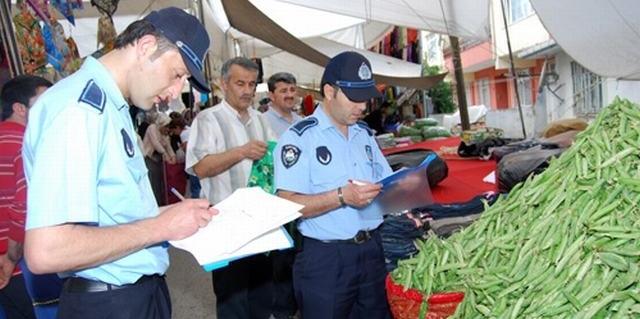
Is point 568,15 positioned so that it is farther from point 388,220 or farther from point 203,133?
point 203,133

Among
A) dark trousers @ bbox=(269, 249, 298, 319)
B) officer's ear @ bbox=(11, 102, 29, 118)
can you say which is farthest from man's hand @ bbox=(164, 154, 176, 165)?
officer's ear @ bbox=(11, 102, 29, 118)

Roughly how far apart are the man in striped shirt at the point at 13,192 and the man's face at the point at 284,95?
211 centimetres

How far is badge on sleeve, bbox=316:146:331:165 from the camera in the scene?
7.72 ft

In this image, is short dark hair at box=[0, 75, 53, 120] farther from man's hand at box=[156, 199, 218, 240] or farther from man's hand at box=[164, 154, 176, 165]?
man's hand at box=[164, 154, 176, 165]

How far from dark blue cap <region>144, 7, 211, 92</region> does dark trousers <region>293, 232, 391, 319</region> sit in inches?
43.7

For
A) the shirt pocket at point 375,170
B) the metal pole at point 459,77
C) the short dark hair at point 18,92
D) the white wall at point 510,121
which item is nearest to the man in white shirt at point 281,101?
the shirt pocket at point 375,170

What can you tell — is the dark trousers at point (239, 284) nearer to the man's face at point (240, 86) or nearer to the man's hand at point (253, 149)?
the man's hand at point (253, 149)

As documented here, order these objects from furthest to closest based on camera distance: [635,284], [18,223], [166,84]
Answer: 1. [18,223]
2. [166,84]
3. [635,284]

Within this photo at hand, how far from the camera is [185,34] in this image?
4.69 ft

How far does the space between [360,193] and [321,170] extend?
0.91 feet

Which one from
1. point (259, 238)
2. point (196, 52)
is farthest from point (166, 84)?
point (259, 238)

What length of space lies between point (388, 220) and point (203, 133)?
4.05ft

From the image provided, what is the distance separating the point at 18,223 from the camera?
2.43m

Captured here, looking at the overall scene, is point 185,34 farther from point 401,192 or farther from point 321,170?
point 401,192
